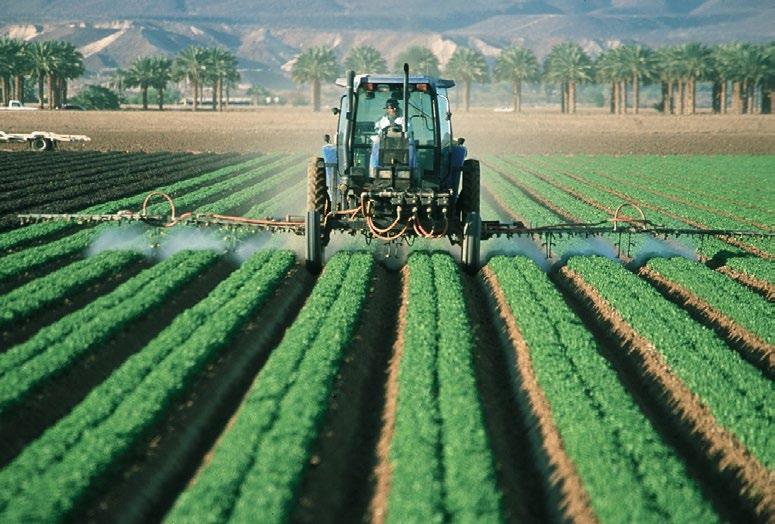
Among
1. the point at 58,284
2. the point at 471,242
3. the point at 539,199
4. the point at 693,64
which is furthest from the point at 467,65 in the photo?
the point at 58,284

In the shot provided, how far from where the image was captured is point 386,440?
8.41m

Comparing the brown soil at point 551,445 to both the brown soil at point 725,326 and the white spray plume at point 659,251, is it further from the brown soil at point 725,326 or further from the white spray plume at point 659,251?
the white spray plume at point 659,251

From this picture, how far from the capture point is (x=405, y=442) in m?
7.90

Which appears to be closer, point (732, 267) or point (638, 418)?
point (638, 418)

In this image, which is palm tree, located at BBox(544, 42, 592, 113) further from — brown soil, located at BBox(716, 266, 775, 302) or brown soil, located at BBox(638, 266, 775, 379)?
brown soil, located at BBox(638, 266, 775, 379)

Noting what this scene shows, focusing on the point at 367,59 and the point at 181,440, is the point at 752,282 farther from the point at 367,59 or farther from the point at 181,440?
the point at 367,59

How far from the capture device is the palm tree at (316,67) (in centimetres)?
10419

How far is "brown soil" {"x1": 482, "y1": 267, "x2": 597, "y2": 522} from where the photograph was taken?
7.23 metres

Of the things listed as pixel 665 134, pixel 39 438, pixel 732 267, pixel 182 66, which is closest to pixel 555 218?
pixel 732 267

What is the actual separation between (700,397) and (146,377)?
5.64 m

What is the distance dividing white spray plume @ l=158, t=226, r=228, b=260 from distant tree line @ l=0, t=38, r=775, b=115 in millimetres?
64330

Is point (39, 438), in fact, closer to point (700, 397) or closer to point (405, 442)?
point (405, 442)

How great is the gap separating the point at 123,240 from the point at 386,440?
35.3 feet

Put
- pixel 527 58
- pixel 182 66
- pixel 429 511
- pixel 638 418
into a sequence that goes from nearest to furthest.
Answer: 1. pixel 429 511
2. pixel 638 418
3. pixel 182 66
4. pixel 527 58
